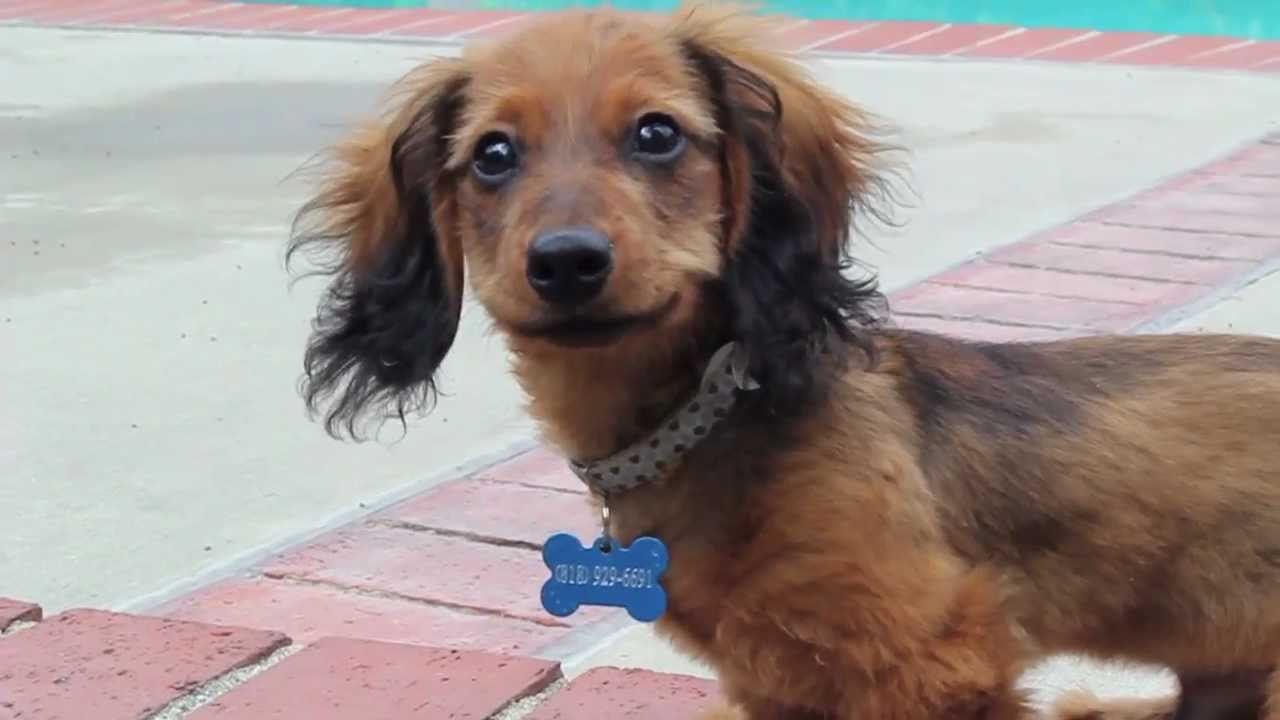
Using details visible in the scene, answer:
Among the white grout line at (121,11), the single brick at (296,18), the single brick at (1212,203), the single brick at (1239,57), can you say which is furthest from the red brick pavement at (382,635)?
the white grout line at (121,11)

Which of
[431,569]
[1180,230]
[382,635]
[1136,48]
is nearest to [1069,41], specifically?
[1136,48]

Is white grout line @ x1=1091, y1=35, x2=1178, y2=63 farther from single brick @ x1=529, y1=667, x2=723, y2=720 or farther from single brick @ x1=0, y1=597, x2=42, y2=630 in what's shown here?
single brick @ x1=0, y1=597, x2=42, y2=630

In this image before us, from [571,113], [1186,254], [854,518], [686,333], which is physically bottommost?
[1186,254]

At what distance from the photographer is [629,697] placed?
257 cm

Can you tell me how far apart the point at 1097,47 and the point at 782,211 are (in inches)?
259

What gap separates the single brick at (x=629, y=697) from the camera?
8.28 ft

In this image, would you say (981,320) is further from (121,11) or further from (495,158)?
(121,11)

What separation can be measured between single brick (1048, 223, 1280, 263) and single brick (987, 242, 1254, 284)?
0.14ft

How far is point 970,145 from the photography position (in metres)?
6.40

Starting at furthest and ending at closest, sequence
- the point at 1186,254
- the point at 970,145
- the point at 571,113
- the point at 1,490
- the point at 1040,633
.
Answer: the point at 970,145 → the point at 1186,254 → the point at 1,490 → the point at 1040,633 → the point at 571,113

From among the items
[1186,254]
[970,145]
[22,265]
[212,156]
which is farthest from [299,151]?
[1186,254]

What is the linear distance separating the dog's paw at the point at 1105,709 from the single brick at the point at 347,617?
75 cm

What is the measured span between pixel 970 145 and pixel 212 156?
2559mm

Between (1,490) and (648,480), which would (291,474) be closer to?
(1,490)
